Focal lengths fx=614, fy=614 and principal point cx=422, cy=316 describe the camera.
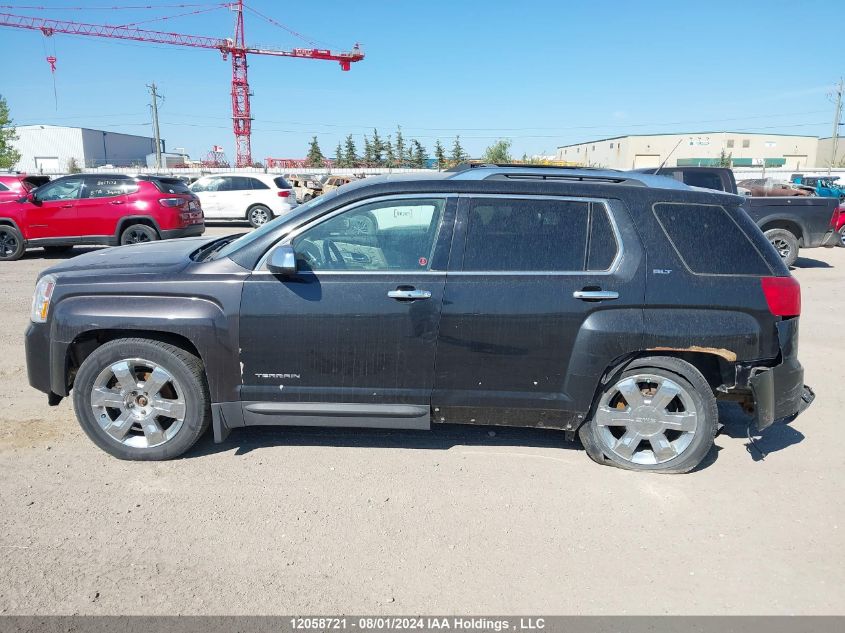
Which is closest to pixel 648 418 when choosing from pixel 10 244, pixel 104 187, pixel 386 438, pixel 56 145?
pixel 386 438

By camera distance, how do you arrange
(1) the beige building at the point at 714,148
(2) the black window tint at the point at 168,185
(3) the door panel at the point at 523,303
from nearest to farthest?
(3) the door panel at the point at 523,303 < (2) the black window tint at the point at 168,185 < (1) the beige building at the point at 714,148

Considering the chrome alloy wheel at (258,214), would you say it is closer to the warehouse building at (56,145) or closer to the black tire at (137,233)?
the black tire at (137,233)

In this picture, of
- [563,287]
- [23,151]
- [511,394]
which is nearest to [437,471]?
[511,394]

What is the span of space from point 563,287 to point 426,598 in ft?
6.26

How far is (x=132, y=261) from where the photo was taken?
4.15 metres

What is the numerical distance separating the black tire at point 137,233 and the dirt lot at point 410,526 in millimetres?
8427

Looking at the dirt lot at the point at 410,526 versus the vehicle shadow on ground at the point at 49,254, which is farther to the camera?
the vehicle shadow on ground at the point at 49,254

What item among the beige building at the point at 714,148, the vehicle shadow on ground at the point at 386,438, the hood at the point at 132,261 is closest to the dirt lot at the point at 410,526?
the vehicle shadow on ground at the point at 386,438

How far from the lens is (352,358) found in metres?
3.75

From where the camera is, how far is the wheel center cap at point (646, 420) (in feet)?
12.7

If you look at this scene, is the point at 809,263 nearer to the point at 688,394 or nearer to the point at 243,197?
the point at 688,394

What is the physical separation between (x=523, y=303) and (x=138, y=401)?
8.21 ft

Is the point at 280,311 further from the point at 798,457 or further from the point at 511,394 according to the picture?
the point at 798,457

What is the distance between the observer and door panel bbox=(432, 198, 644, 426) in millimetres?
3688
